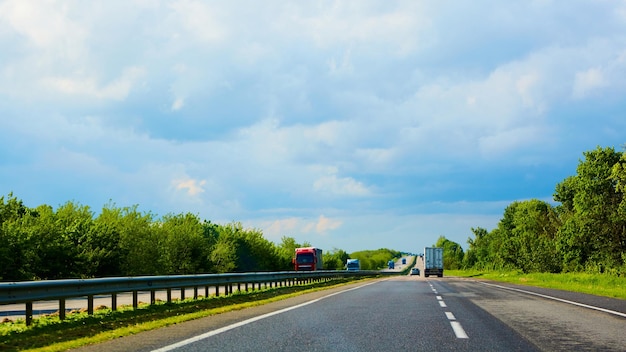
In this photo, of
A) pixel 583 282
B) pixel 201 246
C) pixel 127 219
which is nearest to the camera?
pixel 583 282

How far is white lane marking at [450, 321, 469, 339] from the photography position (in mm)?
8656

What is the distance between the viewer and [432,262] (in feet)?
223

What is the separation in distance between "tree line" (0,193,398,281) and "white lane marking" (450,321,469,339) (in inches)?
1177

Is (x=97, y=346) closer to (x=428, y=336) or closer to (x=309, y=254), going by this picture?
(x=428, y=336)

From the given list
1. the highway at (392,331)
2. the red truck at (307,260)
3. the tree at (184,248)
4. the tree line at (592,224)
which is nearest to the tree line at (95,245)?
the tree at (184,248)

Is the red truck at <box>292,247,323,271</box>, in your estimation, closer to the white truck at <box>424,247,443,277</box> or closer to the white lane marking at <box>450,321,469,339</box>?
the white truck at <box>424,247,443,277</box>

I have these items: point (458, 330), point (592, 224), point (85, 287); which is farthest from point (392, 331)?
point (592, 224)

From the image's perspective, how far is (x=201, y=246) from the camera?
2361 inches

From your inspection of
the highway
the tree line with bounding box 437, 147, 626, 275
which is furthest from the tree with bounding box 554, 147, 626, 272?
the highway

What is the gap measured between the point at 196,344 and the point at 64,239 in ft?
115

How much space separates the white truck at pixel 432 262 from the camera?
67.6 metres

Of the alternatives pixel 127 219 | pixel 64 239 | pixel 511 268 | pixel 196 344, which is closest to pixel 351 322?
pixel 196 344

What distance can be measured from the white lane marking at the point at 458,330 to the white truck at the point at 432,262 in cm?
5825

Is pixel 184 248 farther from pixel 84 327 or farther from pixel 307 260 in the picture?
pixel 84 327
